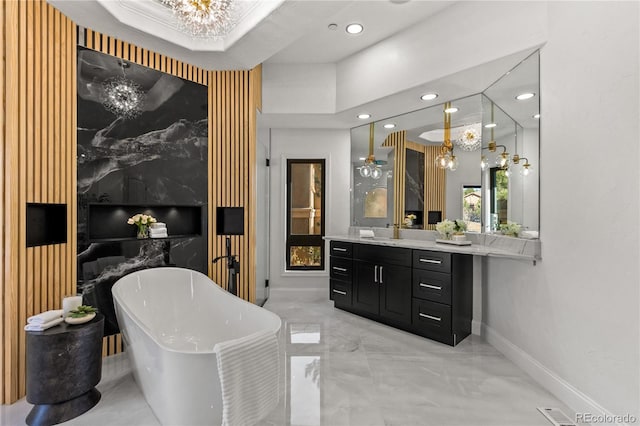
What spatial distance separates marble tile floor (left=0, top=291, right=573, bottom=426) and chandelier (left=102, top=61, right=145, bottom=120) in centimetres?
230

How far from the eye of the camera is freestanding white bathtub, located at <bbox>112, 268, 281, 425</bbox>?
1.79 metres

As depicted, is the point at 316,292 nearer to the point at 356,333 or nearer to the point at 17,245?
the point at 356,333

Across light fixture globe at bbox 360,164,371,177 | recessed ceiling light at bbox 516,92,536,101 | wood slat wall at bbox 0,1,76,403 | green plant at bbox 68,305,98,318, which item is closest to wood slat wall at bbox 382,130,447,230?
light fixture globe at bbox 360,164,371,177

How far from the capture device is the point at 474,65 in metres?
2.70

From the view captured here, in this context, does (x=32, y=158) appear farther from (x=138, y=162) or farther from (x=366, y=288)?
(x=366, y=288)

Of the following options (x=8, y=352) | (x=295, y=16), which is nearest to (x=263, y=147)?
(x=295, y=16)

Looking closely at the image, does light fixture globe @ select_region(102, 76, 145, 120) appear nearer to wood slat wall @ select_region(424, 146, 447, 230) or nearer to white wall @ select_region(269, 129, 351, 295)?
white wall @ select_region(269, 129, 351, 295)

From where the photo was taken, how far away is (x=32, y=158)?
2.35m

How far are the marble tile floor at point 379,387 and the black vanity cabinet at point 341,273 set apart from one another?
0.71 meters

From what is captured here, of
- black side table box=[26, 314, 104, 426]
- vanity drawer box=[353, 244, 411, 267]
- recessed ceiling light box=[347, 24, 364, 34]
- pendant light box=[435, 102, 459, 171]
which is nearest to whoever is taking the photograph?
black side table box=[26, 314, 104, 426]

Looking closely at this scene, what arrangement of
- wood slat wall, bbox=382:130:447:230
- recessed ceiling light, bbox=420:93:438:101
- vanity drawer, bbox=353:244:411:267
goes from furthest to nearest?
wood slat wall, bbox=382:130:447:230 → vanity drawer, bbox=353:244:411:267 → recessed ceiling light, bbox=420:93:438:101

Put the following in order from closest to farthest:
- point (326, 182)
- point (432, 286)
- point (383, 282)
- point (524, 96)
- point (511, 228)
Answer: point (524, 96) < point (511, 228) < point (432, 286) < point (383, 282) < point (326, 182)

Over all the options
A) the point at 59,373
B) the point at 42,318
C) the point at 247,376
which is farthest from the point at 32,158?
the point at 247,376

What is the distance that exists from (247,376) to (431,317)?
6.98ft
